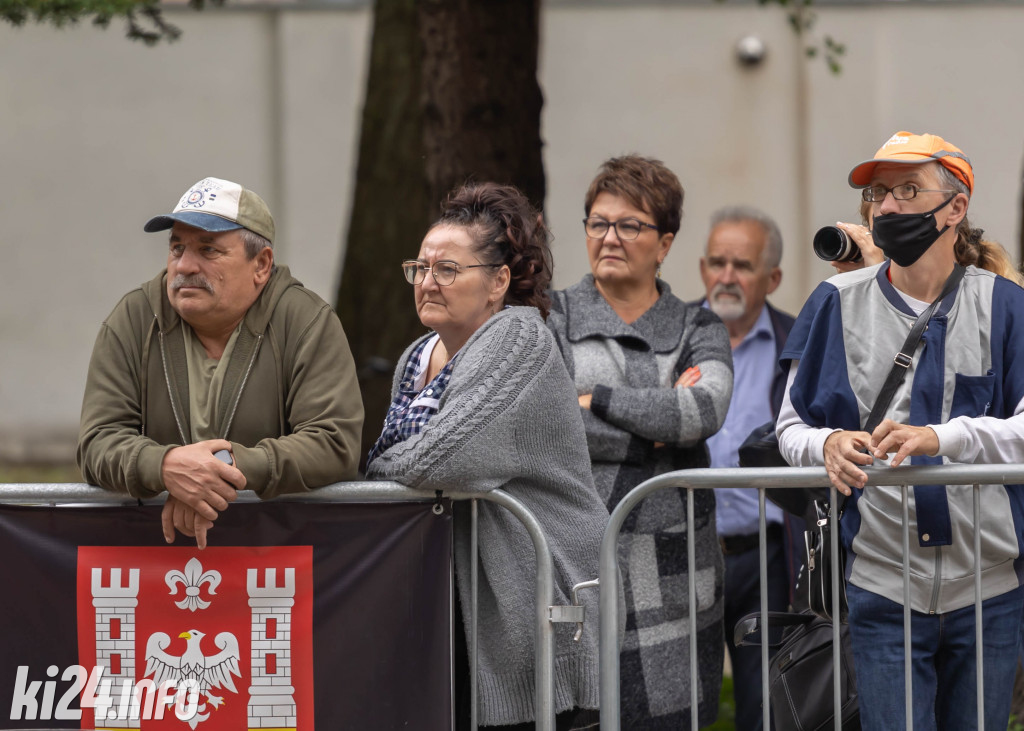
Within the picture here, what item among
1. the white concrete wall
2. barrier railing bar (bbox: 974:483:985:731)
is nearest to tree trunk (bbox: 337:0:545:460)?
barrier railing bar (bbox: 974:483:985:731)

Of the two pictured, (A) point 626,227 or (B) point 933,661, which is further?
(A) point 626,227

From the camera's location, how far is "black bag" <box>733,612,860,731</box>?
3.68m

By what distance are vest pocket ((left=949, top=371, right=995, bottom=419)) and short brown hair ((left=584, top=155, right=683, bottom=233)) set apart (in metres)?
1.23

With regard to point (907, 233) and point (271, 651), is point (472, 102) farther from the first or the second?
point (271, 651)

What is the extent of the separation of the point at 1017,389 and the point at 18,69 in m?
11.8

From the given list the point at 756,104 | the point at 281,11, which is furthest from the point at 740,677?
the point at 281,11

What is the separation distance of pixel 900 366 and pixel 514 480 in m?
1.04

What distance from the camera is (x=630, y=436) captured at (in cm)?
400

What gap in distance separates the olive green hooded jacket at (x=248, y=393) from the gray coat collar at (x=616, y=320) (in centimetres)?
93

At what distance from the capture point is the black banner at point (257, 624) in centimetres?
350

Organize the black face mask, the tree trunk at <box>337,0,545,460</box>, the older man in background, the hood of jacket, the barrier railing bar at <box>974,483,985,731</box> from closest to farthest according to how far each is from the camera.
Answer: the barrier railing bar at <box>974,483,985,731</box> < the black face mask < the hood of jacket < the older man in background < the tree trunk at <box>337,0,545,460</box>

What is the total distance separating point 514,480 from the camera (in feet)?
11.5

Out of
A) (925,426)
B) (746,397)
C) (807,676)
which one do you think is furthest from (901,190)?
(746,397)

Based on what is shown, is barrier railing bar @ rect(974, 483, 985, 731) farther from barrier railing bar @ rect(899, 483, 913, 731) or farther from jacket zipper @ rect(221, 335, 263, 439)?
jacket zipper @ rect(221, 335, 263, 439)
